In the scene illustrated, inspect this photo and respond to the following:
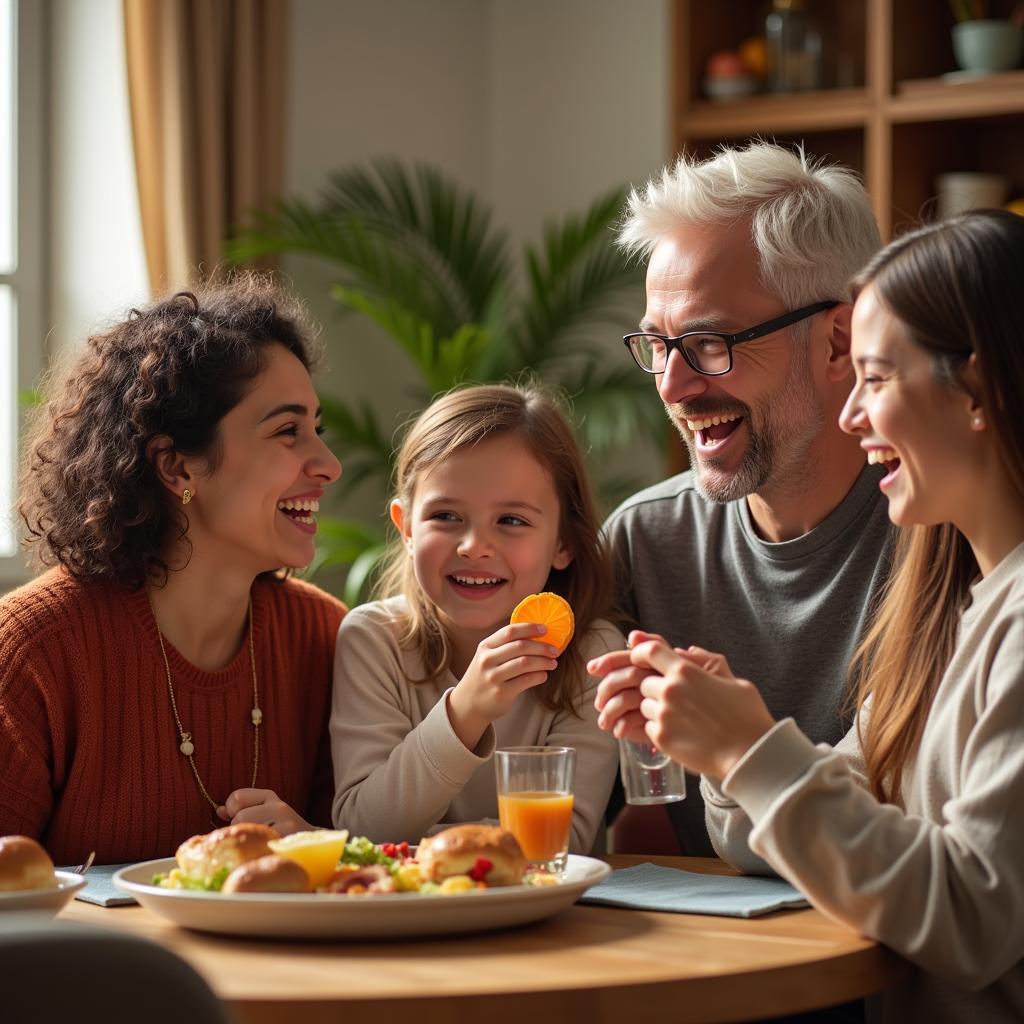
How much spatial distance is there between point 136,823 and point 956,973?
1159mm

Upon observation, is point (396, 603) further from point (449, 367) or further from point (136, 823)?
point (449, 367)

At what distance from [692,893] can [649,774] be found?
18cm

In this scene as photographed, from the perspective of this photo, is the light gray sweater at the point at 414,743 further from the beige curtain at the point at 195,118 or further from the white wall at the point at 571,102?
the white wall at the point at 571,102

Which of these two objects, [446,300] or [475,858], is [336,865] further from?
[446,300]

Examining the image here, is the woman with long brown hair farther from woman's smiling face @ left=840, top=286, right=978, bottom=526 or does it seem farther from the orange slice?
the orange slice

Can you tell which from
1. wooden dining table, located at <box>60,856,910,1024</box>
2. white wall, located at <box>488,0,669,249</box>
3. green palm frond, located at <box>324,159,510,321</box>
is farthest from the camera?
white wall, located at <box>488,0,669,249</box>

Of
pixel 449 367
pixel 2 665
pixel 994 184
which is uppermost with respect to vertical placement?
pixel 994 184

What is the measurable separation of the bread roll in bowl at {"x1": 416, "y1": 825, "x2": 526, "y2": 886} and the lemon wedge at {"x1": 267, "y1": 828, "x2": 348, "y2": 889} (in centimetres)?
9

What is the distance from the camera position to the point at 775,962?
141cm

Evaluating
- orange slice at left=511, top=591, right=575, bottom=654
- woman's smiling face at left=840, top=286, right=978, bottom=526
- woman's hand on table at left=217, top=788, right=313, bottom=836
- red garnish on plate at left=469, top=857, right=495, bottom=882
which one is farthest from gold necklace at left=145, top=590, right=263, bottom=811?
woman's smiling face at left=840, top=286, right=978, bottom=526

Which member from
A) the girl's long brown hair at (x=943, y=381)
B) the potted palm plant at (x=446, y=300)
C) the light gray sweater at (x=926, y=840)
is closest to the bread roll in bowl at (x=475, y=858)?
the light gray sweater at (x=926, y=840)

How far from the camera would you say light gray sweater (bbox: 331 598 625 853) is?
2014 millimetres

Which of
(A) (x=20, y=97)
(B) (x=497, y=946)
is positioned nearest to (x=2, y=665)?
(B) (x=497, y=946)

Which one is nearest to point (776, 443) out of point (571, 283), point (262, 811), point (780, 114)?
point (262, 811)
